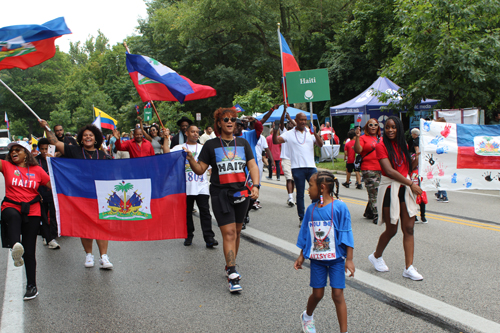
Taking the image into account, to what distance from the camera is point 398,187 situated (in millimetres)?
4961

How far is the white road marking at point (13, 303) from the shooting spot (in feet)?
13.4

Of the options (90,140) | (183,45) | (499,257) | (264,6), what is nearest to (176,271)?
(90,140)

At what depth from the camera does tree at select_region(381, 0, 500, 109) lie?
43.5 feet

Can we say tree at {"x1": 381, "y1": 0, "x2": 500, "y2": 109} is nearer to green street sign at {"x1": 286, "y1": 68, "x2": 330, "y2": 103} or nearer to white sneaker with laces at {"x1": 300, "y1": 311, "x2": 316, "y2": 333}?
green street sign at {"x1": 286, "y1": 68, "x2": 330, "y2": 103}

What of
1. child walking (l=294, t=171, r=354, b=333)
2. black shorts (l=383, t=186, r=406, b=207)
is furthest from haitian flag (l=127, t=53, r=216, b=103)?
child walking (l=294, t=171, r=354, b=333)

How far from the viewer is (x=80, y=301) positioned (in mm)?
4629

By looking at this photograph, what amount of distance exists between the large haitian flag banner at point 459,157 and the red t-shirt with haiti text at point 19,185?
5.47 meters

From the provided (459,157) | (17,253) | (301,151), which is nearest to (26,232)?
(17,253)

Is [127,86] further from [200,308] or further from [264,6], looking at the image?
[200,308]

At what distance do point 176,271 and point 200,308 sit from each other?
1306 mm

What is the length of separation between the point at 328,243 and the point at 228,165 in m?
1.78

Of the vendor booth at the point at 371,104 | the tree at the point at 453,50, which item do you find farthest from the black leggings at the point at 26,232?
the vendor booth at the point at 371,104

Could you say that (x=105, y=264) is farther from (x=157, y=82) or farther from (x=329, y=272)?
(x=157, y=82)

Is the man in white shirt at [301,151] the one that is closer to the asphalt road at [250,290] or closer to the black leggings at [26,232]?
the asphalt road at [250,290]
